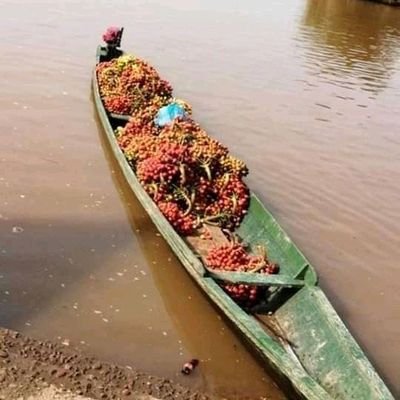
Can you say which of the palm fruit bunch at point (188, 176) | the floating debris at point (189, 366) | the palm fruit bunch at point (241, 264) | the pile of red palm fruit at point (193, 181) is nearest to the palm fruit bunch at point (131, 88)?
the pile of red palm fruit at point (193, 181)

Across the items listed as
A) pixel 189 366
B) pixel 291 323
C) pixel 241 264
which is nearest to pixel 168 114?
pixel 241 264

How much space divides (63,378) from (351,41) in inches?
696

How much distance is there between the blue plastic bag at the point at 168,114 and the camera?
8078mm

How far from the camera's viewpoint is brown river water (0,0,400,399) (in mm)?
5457

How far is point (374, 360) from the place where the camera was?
5680 millimetres

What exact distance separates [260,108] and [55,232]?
629 centimetres

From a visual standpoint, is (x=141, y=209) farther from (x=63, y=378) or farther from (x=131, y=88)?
(x=63, y=378)

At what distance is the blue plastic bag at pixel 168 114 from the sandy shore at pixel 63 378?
12.5 ft

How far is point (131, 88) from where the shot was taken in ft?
30.6

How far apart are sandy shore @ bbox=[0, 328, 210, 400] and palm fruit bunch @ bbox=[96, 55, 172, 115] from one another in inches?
187

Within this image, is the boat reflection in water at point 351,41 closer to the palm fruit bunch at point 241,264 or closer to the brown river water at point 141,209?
the brown river water at point 141,209

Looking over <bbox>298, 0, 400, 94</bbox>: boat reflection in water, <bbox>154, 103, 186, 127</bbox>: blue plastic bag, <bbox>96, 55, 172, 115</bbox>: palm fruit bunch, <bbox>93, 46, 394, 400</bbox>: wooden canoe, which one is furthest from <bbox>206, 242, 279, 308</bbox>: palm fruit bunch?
<bbox>298, 0, 400, 94</bbox>: boat reflection in water

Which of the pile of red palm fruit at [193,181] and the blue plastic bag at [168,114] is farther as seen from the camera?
the blue plastic bag at [168,114]

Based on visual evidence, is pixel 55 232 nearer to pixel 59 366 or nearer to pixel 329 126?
pixel 59 366
